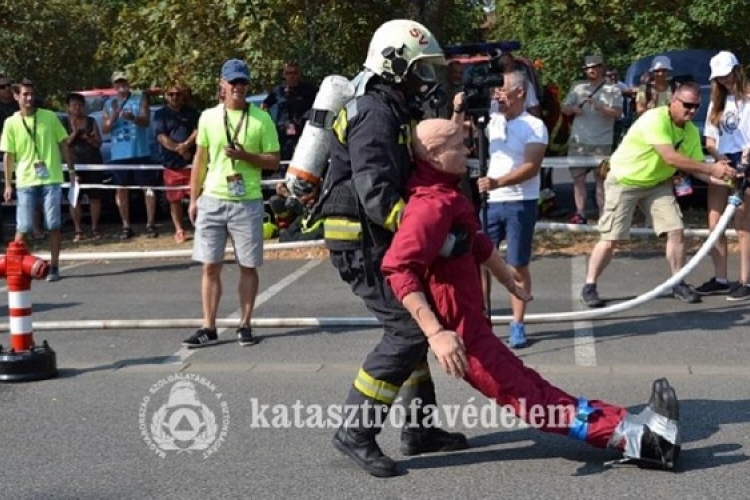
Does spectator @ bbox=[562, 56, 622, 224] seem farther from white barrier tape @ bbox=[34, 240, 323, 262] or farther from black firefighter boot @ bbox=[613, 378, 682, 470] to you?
black firefighter boot @ bbox=[613, 378, 682, 470]

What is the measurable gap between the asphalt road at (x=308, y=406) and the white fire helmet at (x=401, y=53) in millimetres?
1871

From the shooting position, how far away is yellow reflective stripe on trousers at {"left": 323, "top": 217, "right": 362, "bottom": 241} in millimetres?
5660

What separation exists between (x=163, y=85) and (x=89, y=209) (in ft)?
11.0

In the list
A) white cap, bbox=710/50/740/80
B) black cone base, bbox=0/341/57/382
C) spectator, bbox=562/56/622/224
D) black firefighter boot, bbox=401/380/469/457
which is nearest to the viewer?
black firefighter boot, bbox=401/380/469/457

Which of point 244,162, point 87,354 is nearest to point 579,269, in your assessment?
point 244,162

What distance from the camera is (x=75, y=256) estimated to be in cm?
1320

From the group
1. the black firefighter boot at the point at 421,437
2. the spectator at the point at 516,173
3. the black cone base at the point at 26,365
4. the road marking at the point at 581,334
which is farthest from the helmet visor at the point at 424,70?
the black cone base at the point at 26,365

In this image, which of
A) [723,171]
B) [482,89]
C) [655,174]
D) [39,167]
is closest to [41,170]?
[39,167]

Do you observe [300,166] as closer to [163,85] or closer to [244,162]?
[244,162]

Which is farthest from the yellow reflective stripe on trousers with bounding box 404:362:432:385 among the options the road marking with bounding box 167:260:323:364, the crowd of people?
the road marking with bounding box 167:260:323:364

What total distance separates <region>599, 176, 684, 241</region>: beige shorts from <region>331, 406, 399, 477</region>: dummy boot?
4.29 meters

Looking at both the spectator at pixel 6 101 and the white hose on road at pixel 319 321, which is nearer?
the white hose on road at pixel 319 321

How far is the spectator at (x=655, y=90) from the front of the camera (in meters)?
13.5

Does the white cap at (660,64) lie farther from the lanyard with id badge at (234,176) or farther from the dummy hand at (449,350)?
the dummy hand at (449,350)
